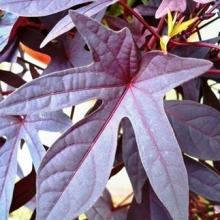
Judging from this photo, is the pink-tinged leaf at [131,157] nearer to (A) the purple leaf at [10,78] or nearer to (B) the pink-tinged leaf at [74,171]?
(B) the pink-tinged leaf at [74,171]

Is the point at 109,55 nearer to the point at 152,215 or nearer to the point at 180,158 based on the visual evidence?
the point at 180,158

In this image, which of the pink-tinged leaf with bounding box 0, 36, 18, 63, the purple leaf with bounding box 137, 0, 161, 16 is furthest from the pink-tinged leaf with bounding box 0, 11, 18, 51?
the purple leaf with bounding box 137, 0, 161, 16

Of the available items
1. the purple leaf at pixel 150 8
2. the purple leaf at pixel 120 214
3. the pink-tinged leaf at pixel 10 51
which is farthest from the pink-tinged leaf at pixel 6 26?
the purple leaf at pixel 120 214

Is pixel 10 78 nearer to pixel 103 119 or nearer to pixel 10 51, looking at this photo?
pixel 10 51

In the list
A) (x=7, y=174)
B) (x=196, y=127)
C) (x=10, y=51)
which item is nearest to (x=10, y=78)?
(x=10, y=51)

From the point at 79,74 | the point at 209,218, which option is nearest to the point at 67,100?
the point at 79,74

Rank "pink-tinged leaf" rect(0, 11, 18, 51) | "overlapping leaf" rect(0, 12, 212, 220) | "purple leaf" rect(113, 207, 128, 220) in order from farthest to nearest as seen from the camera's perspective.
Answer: "purple leaf" rect(113, 207, 128, 220)
"pink-tinged leaf" rect(0, 11, 18, 51)
"overlapping leaf" rect(0, 12, 212, 220)

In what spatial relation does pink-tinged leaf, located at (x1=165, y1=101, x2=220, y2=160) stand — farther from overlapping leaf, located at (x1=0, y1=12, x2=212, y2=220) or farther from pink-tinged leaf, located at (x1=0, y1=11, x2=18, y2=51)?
pink-tinged leaf, located at (x1=0, y1=11, x2=18, y2=51)
